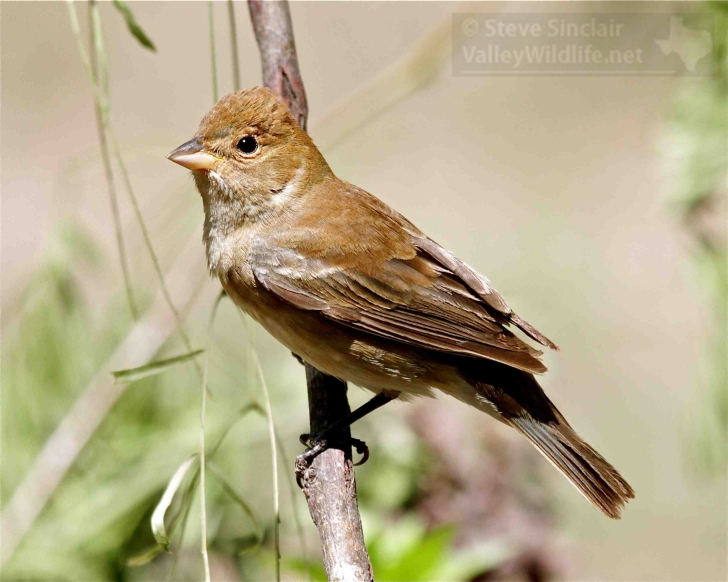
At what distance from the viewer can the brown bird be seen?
3604 mm

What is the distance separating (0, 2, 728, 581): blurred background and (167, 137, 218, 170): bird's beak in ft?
0.36

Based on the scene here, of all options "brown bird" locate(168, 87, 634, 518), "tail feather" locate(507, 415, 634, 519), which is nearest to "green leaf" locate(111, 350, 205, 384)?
"brown bird" locate(168, 87, 634, 518)

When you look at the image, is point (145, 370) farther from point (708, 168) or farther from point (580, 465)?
point (708, 168)

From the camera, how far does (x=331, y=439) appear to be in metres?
3.44

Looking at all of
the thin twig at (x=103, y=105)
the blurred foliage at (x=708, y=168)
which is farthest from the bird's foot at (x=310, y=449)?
the blurred foliage at (x=708, y=168)

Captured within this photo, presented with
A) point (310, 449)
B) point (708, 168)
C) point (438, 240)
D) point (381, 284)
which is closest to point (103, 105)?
point (381, 284)

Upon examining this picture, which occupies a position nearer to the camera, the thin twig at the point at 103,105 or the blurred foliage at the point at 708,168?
the thin twig at the point at 103,105

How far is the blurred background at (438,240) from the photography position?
12.3 feet

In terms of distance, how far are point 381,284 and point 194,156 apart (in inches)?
37.5

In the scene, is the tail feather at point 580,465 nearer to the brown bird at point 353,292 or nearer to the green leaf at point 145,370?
the brown bird at point 353,292

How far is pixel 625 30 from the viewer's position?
432 centimetres

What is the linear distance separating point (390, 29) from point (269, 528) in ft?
26.0

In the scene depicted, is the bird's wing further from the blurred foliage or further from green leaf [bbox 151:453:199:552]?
green leaf [bbox 151:453:199:552]

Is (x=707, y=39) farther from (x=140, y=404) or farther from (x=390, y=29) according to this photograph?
(x=390, y=29)
